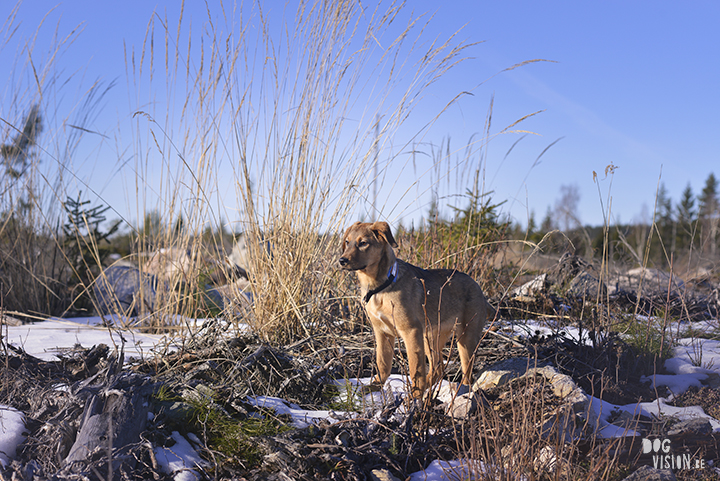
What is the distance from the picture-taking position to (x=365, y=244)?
2.81 m

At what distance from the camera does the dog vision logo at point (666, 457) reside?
6.99 feet

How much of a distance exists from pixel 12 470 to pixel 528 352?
2914mm

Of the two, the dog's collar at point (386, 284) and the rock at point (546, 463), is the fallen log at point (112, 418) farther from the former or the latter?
the rock at point (546, 463)

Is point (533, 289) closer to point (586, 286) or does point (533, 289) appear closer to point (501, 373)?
point (586, 286)

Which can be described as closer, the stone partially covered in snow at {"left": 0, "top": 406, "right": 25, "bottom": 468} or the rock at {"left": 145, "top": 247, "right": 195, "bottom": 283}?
the stone partially covered in snow at {"left": 0, "top": 406, "right": 25, "bottom": 468}

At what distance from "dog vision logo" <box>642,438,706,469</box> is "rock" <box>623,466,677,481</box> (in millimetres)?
122

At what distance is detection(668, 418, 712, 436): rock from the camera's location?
7.90 feet

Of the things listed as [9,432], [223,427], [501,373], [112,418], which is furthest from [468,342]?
[9,432]

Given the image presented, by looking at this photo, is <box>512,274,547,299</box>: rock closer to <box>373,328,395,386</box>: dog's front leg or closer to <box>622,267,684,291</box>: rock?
<box>622,267,684,291</box>: rock

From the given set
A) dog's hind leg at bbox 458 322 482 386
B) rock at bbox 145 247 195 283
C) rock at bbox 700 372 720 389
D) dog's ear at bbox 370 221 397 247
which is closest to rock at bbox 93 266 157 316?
rock at bbox 145 247 195 283

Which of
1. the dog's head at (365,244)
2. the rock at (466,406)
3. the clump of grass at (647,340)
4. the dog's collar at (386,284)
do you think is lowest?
the rock at (466,406)

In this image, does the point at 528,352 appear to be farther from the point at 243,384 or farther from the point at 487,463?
the point at 243,384

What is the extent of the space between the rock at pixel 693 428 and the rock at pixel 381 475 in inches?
→ 61.2

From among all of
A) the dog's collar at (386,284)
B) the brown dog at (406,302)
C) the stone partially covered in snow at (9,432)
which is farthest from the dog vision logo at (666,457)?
the stone partially covered in snow at (9,432)
